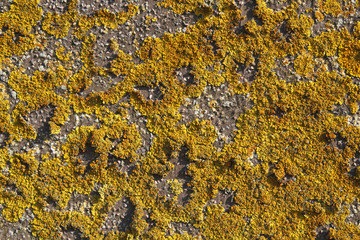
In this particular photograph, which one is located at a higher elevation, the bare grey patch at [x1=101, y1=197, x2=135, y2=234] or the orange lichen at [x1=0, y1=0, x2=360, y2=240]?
the orange lichen at [x1=0, y1=0, x2=360, y2=240]

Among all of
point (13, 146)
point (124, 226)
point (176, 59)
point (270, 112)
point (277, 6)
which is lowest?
point (124, 226)

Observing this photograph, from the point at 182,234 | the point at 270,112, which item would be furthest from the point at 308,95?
the point at 182,234

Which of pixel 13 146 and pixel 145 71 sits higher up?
pixel 145 71

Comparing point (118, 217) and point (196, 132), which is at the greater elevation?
point (196, 132)

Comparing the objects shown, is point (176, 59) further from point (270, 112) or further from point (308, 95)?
point (308, 95)

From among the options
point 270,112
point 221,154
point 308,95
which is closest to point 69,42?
point 221,154

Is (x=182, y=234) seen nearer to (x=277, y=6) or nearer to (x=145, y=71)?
(x=145, y=71)

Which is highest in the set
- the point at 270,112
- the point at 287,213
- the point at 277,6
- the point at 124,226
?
the point at 277,6

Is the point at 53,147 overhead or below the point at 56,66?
below

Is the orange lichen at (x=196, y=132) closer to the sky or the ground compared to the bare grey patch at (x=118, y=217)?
closer to the sky
